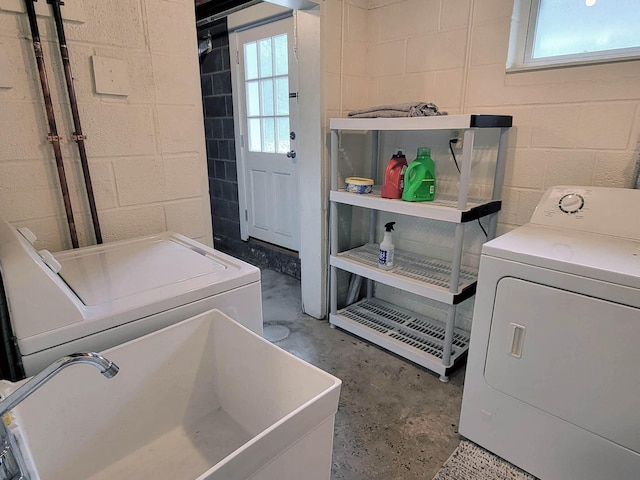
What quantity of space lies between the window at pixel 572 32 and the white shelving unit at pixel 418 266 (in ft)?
1.20

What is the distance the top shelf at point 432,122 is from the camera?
1.71 m

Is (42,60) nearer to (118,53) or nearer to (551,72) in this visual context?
(118,53)

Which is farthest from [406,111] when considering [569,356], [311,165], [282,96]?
[282,96]

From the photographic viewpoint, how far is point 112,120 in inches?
55.1

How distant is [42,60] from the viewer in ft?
3.96

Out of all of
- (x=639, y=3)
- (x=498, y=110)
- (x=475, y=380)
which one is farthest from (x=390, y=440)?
(x=639, y=3)

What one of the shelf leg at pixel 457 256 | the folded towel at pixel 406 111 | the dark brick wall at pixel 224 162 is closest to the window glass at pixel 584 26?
the folded towel at pixel 406 111

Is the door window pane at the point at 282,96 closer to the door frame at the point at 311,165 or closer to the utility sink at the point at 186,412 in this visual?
the door frame at the point at 311,165

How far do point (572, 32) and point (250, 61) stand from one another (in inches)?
97.0

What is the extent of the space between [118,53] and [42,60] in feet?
0.80

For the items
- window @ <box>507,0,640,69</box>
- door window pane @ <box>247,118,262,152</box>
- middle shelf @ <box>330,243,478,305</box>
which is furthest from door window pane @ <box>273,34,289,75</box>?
window @ <box>507,0,640,69</box>

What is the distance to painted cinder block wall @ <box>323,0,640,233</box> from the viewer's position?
1.68 metres

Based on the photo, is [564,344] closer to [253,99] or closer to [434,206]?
[434,206]

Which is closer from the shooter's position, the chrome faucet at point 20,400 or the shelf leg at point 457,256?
the chrome faucet at point 20,400
